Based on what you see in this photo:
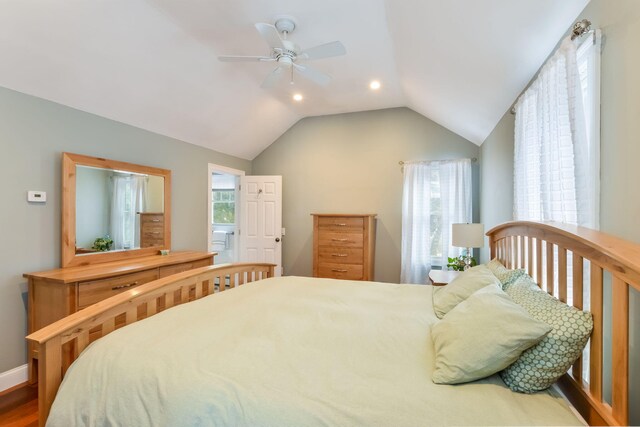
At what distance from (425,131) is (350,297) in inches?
130

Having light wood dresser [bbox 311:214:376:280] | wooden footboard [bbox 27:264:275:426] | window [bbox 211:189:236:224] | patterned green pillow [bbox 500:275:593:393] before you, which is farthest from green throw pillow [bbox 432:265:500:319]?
window [bbox 211:189:236:224]

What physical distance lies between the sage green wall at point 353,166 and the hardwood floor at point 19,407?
11.1 ft

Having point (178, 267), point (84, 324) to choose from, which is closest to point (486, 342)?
point (84, 324)

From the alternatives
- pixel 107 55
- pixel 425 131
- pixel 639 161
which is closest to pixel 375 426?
pixel 639 161

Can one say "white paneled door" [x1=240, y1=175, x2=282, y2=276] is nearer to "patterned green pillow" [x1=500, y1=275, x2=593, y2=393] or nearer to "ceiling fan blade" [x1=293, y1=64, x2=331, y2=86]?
"ceiling fan blade" [x1=293, y1=64, x2=331, y2=86]

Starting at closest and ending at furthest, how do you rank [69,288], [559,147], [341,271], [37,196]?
1. [559,147]
2. [69,288]
3. [37,196]
4. [341,271]

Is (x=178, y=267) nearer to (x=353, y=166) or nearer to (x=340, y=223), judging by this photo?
(x=340, y=223)

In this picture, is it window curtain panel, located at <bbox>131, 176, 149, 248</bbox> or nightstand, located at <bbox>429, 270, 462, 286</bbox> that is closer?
nightstand, located at <bbox>429, 270, 462, 286</bbox>

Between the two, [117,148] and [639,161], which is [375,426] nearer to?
[639,161]

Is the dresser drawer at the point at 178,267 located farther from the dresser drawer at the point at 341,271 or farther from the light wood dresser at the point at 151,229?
the dresser drawer at the point at 341,271

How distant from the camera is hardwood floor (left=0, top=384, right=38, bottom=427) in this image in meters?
1.92

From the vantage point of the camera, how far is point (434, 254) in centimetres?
426

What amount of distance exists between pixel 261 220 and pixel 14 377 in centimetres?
322

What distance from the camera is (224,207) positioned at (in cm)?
668
